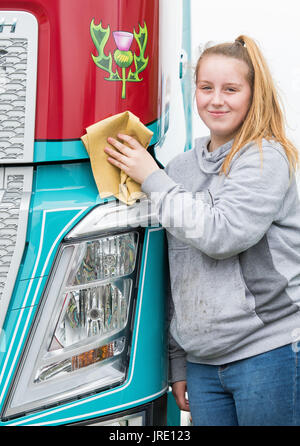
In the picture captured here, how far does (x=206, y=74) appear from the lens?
5.67 ft

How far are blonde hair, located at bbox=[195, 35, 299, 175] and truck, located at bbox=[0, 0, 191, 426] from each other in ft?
0.73

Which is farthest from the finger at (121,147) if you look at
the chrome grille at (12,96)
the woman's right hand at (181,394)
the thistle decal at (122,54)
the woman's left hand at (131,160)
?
the woman's right hand at (181,394)

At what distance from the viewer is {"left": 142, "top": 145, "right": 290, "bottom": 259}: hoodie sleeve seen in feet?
5.22

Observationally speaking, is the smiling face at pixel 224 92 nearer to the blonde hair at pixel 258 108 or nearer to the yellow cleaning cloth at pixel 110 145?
the blonde hair at pixel 258 108

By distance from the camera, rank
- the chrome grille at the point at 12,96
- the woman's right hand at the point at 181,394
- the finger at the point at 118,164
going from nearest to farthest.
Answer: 1. the chrome grille at the point at 12,96
2. the finger at the point at 118,164
3. the woman's right hand at the point at 181,394

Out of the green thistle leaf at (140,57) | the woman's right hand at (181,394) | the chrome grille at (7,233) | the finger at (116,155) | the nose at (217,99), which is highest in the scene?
the green thistle leaf at (140,57)

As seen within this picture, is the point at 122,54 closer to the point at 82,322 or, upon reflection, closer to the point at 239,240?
the point at 239,240

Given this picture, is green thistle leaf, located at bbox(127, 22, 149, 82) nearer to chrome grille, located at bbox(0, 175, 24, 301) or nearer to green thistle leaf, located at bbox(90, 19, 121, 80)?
green thistle leaf, located at bbox(90, 19, 121, 80)

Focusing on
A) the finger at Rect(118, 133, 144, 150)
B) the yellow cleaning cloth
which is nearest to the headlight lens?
the yellow cleaning cloth

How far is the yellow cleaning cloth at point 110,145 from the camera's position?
5.27ft

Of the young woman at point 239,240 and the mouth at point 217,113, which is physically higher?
the mouth at point 217,113

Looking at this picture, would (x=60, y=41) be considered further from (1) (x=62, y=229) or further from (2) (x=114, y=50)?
(1) (x=62, y=229)

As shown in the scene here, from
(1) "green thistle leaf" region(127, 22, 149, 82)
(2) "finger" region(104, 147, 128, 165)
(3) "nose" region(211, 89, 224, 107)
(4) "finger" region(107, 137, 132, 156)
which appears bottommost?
(2) "finger" region(104, 147, 128, 165)

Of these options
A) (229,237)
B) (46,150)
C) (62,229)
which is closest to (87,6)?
(46,150)
